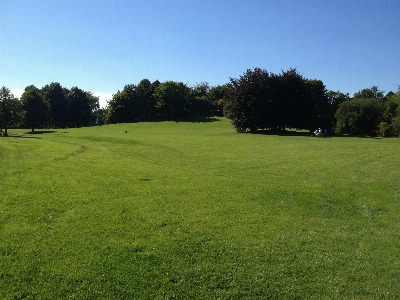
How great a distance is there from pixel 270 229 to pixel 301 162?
38.2 feet

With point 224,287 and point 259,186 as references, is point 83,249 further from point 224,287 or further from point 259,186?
point 259,186

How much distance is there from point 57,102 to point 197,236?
95.9 meters

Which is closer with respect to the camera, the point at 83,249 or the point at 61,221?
A: the point at 83,249

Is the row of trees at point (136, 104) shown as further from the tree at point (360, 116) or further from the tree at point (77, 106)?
the tree at point (360, 116)

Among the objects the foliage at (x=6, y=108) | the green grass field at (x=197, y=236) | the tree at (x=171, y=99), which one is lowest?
the green grass field at (x=197, y=236)

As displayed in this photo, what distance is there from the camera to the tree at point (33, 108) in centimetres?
6334

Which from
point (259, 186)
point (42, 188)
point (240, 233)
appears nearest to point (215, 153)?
point (259, 186)

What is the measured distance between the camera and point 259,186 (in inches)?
541

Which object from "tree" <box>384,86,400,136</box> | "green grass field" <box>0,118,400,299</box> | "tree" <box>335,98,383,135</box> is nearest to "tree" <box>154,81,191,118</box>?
"tree" <box>335,98,383,135</box>

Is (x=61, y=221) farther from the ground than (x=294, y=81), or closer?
closer

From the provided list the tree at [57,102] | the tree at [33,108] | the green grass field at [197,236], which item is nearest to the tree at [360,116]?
the green grass field at [197,236]

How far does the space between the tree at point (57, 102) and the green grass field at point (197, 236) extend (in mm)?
85521

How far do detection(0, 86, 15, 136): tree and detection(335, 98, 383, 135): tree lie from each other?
2128 inches

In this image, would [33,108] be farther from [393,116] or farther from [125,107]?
[393,116]
